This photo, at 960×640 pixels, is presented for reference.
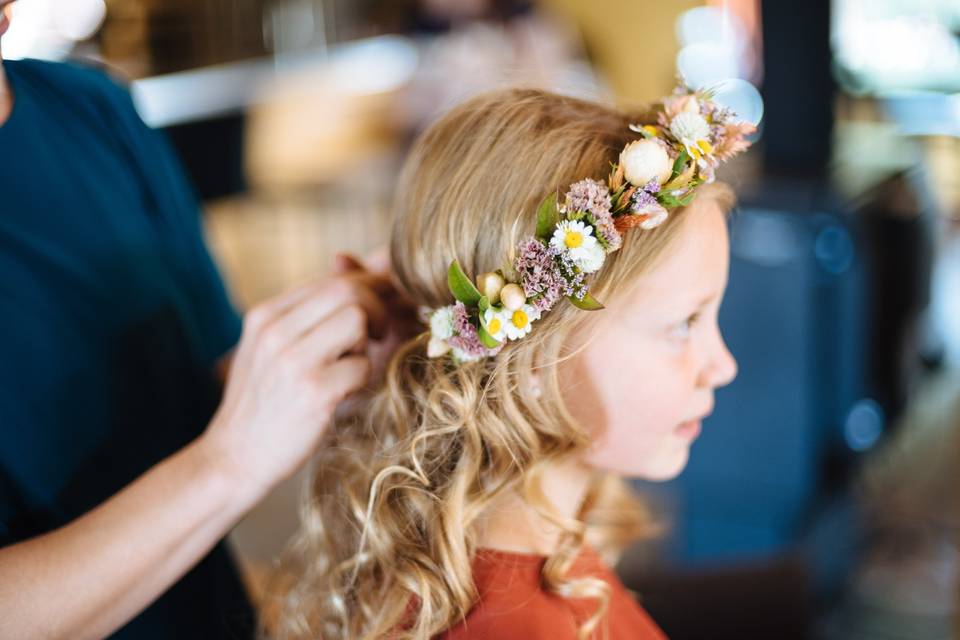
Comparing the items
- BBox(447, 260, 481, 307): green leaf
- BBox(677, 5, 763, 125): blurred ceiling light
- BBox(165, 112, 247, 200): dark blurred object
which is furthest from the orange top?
BBox(165, 112, 247, 200): dark blurred object

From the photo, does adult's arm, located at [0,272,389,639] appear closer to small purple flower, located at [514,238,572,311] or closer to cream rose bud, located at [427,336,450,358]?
cream rose bud, located at [427,336,450,358]

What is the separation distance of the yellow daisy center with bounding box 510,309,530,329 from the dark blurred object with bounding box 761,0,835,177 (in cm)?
208

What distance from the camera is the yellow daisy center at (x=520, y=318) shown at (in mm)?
898

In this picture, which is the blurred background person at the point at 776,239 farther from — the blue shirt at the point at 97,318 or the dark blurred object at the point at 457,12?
the blue shirt at the point at 97,318

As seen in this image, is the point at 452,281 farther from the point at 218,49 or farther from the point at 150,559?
the point at 218,49

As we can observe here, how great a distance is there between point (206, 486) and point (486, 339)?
0.28 meters

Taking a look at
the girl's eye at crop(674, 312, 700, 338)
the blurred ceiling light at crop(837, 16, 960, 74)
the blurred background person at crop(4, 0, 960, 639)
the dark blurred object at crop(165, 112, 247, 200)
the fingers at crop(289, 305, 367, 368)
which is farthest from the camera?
the dark blurred object at crop(165, 112, 247, 200)

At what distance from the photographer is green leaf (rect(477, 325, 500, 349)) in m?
0.90

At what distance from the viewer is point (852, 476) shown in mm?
2881

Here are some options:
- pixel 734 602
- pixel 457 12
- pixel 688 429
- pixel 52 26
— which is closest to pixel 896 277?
pixel 734 602

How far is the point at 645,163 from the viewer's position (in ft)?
2.96

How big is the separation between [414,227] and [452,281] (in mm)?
178

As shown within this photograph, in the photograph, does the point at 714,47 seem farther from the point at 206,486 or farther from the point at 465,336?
the point at 206,486

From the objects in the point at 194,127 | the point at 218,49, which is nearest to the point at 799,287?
the point at 194,127
